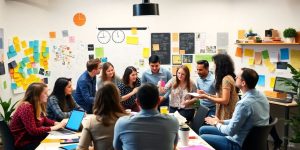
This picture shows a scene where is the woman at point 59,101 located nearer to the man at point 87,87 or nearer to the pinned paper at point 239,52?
the man at point 87,87

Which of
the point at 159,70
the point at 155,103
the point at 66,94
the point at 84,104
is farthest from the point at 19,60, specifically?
the point at 155,103

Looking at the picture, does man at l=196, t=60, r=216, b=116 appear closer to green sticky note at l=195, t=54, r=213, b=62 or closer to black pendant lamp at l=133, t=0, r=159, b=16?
black pendant lamp at l=133, t=0, r=159, b=16

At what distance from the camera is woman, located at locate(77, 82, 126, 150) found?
2.72m

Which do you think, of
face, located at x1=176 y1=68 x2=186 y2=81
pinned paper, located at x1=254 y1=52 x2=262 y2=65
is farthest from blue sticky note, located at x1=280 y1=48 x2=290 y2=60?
face, located at x1=176 y1=68 x2=186 y2=81

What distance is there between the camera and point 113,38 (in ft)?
20.2

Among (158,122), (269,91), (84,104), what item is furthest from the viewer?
(269,91)

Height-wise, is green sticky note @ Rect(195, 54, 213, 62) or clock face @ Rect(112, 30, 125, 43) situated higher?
clock face @ Rect(112, 30, 125, 43)

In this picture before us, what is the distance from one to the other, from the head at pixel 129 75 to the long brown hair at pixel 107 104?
74.6 inches

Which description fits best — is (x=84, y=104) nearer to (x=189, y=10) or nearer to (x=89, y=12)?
(x=89, y=12)

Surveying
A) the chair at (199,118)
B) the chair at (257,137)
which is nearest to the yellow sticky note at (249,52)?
the chair at (199,118)

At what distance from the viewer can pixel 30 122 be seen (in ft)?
11.4

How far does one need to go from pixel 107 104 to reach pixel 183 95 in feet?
6.70

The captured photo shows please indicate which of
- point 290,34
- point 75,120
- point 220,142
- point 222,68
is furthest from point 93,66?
point 290,34

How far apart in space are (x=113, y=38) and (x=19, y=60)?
5.14 ft
